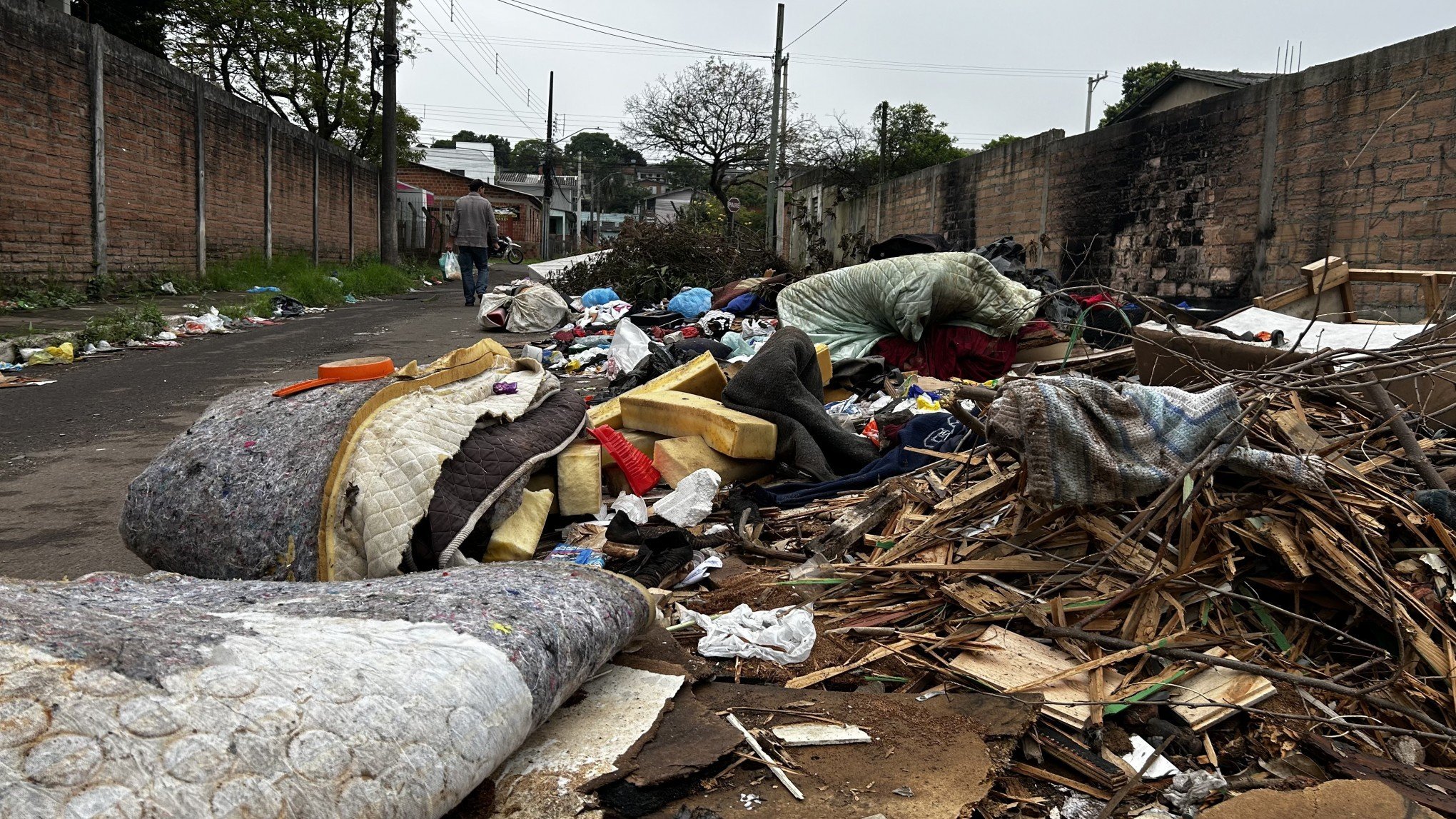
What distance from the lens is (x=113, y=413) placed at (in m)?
5.12

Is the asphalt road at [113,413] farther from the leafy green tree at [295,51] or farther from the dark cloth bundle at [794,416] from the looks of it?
the leafy green tree at [295,51]

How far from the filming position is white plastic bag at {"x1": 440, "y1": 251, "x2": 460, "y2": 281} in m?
20.4

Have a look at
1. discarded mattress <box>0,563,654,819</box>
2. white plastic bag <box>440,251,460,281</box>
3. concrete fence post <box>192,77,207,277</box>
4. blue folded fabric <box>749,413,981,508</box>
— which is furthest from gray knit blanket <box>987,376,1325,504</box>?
white plastic bag <box>440,251,460,281</box>

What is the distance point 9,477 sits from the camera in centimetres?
382

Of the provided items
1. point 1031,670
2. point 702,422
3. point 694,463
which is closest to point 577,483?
point 694,463

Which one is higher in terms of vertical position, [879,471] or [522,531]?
[879,471]

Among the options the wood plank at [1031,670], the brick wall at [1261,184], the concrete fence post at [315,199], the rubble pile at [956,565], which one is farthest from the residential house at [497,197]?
the wood plank at [1031,670]

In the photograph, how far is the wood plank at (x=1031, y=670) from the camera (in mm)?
1930

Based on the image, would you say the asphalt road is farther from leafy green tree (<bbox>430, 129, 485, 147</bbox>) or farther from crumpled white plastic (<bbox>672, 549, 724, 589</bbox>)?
leafy green tree (<bbox>430, 129, 485, 147</bbox>)

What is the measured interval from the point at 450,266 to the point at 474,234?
29.4 ft

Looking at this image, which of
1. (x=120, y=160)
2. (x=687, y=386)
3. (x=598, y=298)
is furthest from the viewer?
(x=120, y=160)

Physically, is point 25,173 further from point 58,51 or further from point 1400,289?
point 1400,289

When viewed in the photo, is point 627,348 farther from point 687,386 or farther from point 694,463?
point 694,463

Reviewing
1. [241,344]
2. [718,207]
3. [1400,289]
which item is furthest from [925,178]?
[718,207]
